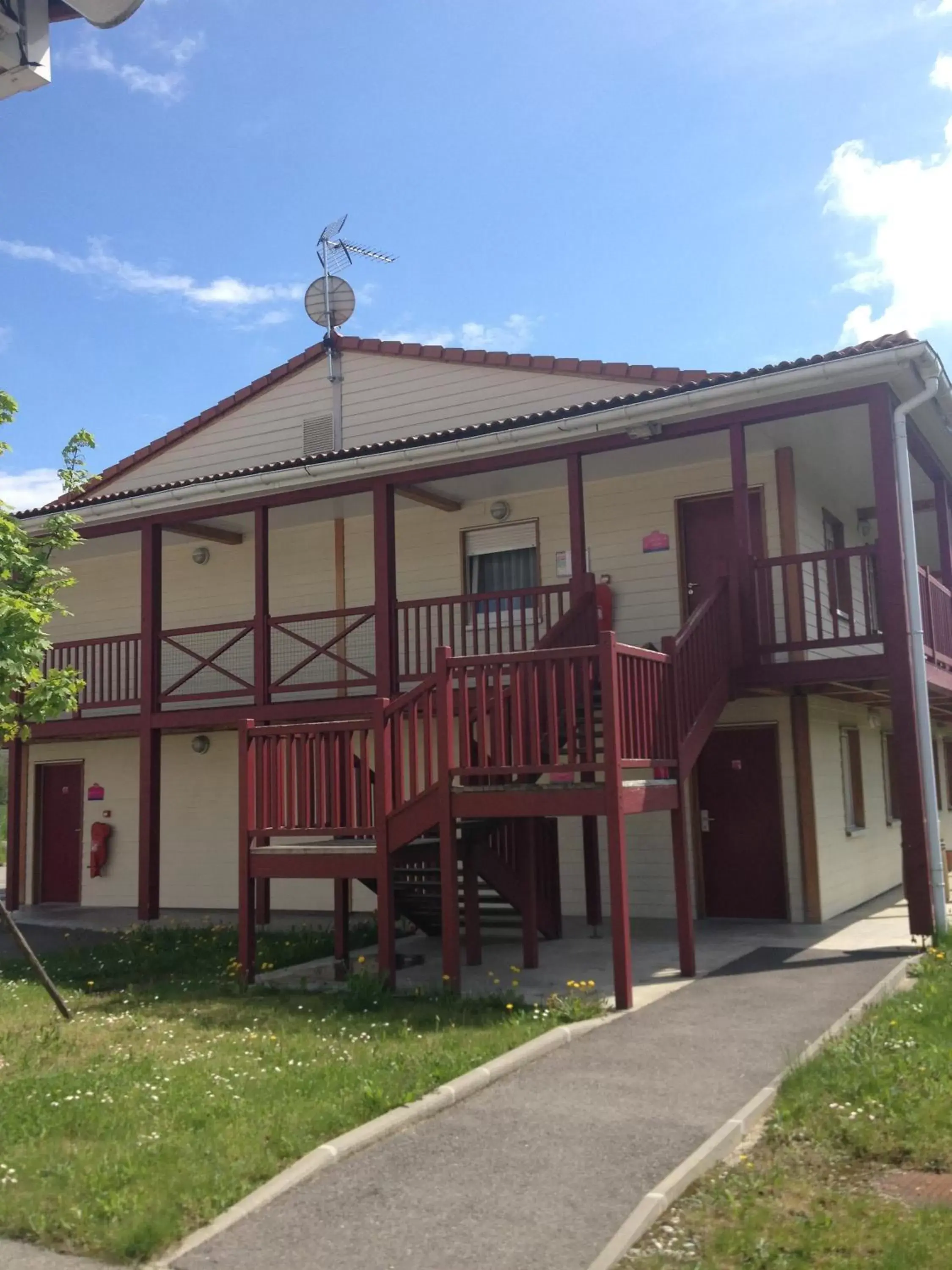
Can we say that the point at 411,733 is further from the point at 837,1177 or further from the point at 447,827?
the point at 837,1177

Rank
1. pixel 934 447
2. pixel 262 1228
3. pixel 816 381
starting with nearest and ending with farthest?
pixel 262 1228 < pixel 816 381 < pixel 934 447

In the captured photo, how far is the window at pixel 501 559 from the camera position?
14.5 meters

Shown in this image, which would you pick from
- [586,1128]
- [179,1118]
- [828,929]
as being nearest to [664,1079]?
[586,1128]

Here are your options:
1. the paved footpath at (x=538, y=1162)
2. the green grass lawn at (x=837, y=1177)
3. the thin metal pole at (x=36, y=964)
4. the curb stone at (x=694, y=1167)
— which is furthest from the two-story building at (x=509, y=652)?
the green grass lawn at (x=837, y=1177)

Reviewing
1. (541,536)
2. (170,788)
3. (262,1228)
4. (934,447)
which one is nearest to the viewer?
(262,1228)

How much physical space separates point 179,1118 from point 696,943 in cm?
645

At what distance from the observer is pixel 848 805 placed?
14414 millimetres

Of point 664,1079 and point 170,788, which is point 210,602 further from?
point 664,1079

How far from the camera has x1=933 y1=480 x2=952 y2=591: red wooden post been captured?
46.6 ft

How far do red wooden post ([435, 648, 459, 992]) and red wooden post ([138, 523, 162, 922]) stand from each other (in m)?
6.31

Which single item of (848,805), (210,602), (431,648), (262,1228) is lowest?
(262,1228)

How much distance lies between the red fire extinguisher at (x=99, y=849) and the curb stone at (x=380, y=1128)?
11.3 metres

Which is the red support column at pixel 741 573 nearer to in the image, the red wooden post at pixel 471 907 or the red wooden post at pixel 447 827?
the red wooden post at pixel 471 907

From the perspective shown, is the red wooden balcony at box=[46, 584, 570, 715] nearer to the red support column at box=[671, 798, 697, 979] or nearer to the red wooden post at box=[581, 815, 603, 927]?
the red wooden post at box=[581, 815, 603, 927]
